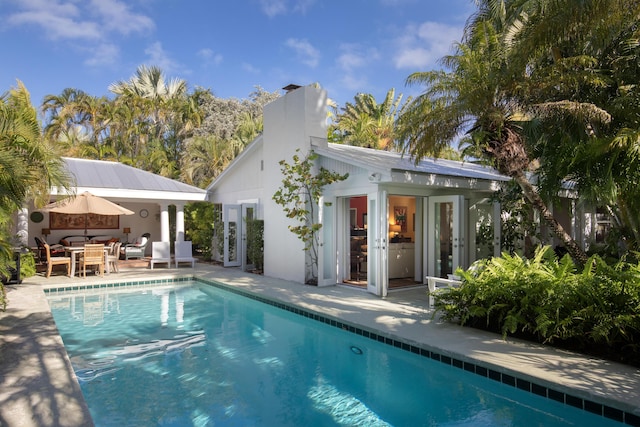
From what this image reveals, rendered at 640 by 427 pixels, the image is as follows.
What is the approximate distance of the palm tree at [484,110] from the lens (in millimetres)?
7816

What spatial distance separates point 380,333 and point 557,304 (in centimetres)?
262

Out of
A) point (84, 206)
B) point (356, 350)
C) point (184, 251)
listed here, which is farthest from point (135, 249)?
point (356, 350)

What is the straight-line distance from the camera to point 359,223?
60.3 ft

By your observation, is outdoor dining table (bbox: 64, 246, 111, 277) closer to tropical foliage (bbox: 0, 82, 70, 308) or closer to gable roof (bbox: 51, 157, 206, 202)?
gable roof (bbox: 51, 157, 206, 202)

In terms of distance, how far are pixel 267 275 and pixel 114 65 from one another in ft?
86.8

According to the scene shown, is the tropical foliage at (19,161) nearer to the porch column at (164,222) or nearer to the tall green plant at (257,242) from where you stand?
the tall green plant at (257,242)

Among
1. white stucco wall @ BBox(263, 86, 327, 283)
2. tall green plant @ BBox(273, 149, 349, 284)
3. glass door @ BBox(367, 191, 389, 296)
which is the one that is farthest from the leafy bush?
white stucco wall @ BBox(263, 86, 327, 283)

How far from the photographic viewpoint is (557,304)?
591 cm

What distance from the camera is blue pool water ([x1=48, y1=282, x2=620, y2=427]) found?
462cm

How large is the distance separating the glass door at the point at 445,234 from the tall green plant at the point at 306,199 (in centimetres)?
294

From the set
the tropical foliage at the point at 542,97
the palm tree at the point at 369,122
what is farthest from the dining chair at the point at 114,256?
the palm tree at the point at 369,122

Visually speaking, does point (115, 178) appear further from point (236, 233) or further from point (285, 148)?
point (285, 148)

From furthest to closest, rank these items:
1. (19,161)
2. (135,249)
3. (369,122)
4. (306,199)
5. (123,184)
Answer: (369,122) → (135,249) → (123,184) → (306,199) → (19,161)

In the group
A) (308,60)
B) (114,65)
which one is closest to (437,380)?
(308,60)
